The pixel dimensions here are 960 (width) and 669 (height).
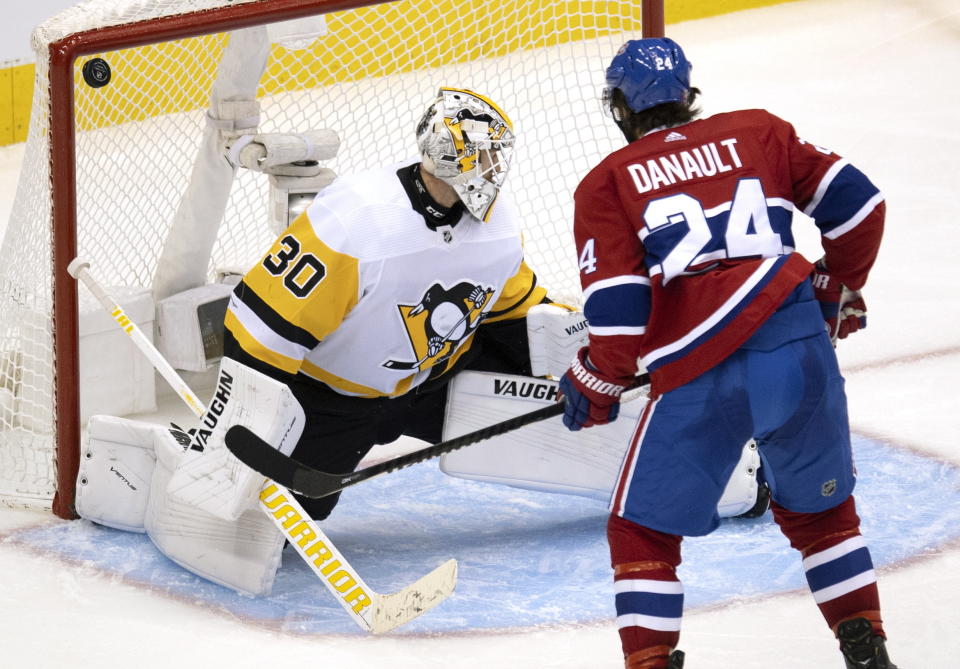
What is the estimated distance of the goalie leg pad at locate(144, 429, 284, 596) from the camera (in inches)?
105

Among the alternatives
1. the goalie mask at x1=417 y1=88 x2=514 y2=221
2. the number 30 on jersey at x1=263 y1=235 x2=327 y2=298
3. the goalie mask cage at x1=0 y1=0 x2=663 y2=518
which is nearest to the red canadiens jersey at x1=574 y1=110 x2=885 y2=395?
the goalie mask at x1=417 y1=88 x2=514 y2=221

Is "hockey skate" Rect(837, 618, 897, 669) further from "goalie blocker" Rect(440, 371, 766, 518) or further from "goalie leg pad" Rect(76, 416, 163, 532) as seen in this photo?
"goalie leg pad" Rect(76, 416, 163, 532)

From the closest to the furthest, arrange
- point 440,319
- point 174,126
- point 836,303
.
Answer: point 836,303, point 440,319, point 174,126

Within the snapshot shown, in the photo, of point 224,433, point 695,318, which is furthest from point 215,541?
point 695,318

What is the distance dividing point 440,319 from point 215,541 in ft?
1.84

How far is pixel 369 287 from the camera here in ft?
8.46

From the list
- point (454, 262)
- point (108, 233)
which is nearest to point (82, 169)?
point (108, 233)

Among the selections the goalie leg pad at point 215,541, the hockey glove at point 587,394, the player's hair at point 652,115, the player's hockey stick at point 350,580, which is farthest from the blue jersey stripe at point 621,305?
the goalie leg pad at point 215,541

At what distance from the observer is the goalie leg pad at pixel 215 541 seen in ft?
8.78

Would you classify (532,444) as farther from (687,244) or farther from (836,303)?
(687,244)

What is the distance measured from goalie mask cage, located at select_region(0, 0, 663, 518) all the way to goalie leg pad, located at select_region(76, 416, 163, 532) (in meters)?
0.07

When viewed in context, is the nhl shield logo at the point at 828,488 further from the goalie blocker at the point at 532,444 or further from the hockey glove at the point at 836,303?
the goalie blocker at the point at 532,444

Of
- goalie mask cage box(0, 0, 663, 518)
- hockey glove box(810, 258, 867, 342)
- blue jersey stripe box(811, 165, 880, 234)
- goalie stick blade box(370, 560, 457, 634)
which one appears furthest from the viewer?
goalie mask cage box(0, 0, 663, 518)

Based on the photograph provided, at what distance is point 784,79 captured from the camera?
6445 millimetres
